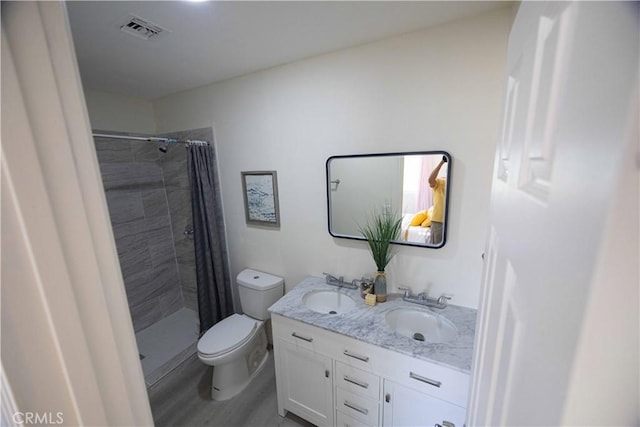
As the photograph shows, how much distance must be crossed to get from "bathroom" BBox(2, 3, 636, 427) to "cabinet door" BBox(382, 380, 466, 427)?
54 cm

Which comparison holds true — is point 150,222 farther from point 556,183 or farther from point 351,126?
point 556,183

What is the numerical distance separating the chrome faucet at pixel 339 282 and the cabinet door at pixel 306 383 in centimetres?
49

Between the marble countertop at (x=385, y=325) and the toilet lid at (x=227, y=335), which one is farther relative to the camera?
the toilet lid at (x=227, y=335)

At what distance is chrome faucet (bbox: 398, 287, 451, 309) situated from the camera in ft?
4.98

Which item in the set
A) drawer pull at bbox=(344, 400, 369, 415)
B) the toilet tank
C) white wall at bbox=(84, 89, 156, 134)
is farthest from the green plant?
white wall at bbox=(84, 89, 156, 134)

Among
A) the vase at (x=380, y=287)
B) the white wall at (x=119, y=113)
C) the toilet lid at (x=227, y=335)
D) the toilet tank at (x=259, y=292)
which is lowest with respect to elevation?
the toilet lid at (x=227, y=335)

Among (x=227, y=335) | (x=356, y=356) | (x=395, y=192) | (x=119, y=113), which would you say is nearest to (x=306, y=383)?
(x=356, y=356)

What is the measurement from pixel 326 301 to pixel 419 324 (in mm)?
634

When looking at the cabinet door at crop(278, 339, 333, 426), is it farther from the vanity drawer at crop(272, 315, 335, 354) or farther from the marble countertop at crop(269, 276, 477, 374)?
the marble countertop at crop(269, 276, 477, 374)

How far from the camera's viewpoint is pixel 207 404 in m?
1.82

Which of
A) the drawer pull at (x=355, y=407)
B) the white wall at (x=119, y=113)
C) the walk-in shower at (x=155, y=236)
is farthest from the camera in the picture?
the walk-in shower at (x=155, y=236)

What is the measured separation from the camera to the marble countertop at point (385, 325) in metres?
1.16

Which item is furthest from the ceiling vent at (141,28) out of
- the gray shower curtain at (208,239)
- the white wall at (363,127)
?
the gray shower curtain at (208,239)

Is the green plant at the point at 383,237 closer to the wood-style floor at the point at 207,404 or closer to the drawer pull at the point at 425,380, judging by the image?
the drawer pull at the point at 425,380
